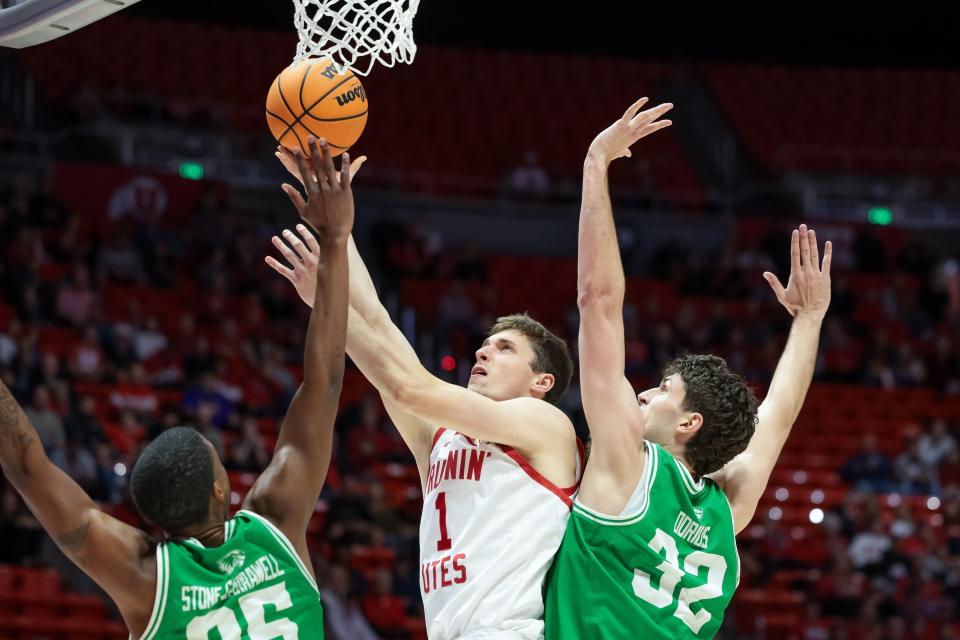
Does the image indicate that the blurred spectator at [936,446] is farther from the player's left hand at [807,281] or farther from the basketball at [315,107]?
the basketball at [315,107]

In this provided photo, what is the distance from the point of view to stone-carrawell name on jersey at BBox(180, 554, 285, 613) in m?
3.20

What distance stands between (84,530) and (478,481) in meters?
1.41

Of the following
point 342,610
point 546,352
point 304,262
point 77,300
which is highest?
point 77,300

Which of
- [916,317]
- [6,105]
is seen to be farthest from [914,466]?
[6,105]

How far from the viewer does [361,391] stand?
14.6 meters

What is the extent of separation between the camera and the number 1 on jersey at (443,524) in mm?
4152

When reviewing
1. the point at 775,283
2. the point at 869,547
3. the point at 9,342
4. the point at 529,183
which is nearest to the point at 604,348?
the point at 775,283

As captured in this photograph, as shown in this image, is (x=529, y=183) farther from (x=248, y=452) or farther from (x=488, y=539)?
(x=488, y=539)

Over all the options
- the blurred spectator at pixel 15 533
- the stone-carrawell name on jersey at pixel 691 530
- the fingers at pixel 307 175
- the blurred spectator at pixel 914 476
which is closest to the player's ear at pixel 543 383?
the stone-carrawell name on jersey at pixel 691 530

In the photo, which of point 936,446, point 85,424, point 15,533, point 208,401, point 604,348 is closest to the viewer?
point 604,348

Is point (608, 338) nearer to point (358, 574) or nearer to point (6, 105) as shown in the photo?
point (358, 574)

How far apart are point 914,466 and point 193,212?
8.89 metres

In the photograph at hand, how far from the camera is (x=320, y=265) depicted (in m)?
3.60

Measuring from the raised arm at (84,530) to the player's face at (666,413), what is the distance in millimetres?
1866
